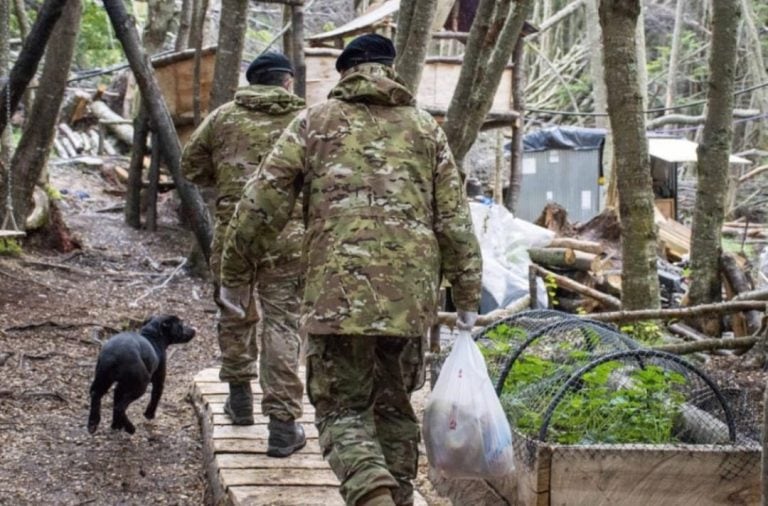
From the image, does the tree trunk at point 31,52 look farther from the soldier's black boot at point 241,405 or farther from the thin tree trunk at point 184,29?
the thin tree trunk at point 184,29

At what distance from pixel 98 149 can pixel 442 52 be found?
19.3m

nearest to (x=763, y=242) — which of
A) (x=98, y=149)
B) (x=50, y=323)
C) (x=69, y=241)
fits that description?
(x=98, y=149)

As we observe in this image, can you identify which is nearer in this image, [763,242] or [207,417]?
[207,417]

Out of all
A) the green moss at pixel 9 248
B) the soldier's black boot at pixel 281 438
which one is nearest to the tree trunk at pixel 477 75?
the soldier's black boot at pixel 281 438

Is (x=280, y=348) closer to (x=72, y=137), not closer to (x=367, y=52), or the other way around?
(x=367, y=52)

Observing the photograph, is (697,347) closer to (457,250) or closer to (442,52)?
(457,250)

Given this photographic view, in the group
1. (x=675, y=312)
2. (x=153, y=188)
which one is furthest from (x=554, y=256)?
(x=675, y=312)

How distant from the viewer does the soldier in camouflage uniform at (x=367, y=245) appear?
433 cm

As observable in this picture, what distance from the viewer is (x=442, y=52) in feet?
131

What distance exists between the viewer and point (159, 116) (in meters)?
9.50

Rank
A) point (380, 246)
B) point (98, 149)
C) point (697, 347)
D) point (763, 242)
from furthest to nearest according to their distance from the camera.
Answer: point (763, 242), point (98, 149), point (697, 347), point (380, 246)

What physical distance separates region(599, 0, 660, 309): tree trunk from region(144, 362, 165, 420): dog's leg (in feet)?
12.6

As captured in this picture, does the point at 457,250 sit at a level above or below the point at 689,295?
above

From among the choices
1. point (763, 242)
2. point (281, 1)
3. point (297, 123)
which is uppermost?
point (281, 1)
